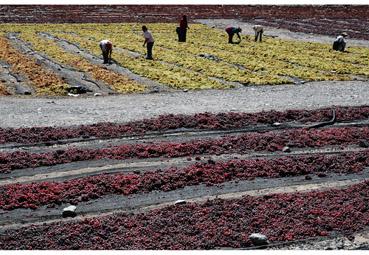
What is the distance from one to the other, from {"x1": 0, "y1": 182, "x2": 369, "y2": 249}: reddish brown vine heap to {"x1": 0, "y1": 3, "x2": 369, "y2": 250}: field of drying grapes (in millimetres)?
35

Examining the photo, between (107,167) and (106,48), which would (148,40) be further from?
(107,167)

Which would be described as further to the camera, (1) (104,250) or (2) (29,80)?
(2) (29,80)

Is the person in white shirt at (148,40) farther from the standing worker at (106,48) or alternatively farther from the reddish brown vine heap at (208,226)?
the reddish brown vine heap at (208,226)

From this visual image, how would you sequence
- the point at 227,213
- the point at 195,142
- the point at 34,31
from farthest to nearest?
1. the point at 34,31
2. the point at 195,142
3. the point at 227,213

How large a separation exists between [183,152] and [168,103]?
22.1 ft

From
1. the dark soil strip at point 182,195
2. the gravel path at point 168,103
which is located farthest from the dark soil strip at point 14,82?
the dark soil strip at point 182,195

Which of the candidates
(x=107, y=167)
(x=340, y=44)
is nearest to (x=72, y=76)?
(x=107, y=167)

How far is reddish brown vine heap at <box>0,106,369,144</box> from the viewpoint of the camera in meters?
18.7

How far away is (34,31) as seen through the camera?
161ft

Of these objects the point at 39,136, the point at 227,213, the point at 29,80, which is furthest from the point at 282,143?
the point at 29,80

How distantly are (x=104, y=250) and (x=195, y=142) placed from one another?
7549 mm

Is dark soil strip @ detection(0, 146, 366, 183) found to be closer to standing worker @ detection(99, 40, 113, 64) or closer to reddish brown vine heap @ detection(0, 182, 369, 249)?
reddish brown vine heap @ detection(0, 182, 369, 249)

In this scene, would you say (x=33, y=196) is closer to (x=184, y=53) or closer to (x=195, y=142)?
(x=195, y=142)

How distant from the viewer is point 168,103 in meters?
23.9
